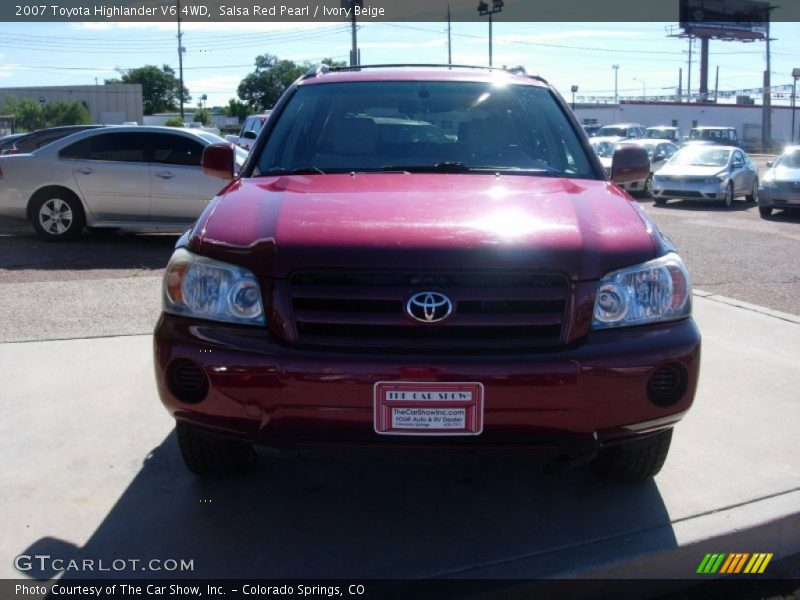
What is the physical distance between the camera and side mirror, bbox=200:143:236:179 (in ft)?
15.3

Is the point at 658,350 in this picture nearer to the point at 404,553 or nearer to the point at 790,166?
the point at 404,553

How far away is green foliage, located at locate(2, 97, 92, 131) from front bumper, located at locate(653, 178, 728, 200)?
51.7 meters

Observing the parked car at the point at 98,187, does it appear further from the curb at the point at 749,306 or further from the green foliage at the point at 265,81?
the green foliage at the point at 265,81

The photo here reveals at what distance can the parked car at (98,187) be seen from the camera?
1116cm

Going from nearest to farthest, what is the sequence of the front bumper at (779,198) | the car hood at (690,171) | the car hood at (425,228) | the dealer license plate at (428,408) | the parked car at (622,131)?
the dealer license plate at (428,408)
the car hood at (425,228)
the front bumper at (779,198)
the car hood at (690,171)
the parked car at (622,131)

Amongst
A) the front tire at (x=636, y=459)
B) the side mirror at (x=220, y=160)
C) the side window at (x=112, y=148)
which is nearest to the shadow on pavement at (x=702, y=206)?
the side window at (x=112, y=148)

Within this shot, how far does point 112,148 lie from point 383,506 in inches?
358

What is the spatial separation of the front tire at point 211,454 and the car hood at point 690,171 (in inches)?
676

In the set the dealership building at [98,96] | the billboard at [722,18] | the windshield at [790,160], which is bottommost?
the windshield at [790,160]

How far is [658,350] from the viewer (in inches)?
119

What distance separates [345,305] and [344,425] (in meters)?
0.42

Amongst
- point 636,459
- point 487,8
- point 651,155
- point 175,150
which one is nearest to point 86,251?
point 175,150

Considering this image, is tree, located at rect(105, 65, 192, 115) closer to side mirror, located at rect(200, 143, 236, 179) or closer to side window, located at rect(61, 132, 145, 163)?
side window, located at rect(61, 132, 145, 163)

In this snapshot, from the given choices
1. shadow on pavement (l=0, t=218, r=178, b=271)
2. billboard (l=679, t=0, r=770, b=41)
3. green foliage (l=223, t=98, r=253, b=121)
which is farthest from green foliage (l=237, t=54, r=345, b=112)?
shadow on pavement (l=0, t=218, r=178, b=271)
